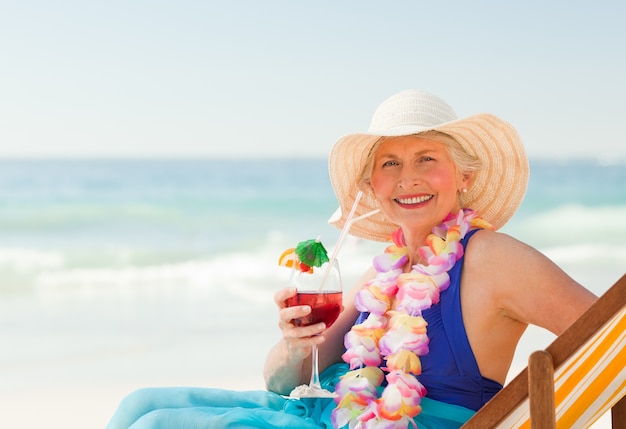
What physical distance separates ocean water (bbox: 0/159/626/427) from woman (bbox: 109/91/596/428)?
3.50 meters

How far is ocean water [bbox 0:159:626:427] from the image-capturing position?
27.3 ft

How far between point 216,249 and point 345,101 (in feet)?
25.7

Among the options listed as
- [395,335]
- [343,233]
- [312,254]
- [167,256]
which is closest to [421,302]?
[395,335]

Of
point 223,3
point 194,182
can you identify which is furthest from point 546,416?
point 223,3

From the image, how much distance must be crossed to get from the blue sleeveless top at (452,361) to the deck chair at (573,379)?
42cm

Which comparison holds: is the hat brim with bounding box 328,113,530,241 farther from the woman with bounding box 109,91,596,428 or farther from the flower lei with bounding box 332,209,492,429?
the flower lei with bounding box 332,209,492,429

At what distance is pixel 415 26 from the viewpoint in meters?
21.0

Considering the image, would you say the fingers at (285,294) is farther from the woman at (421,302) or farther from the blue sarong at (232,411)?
the blue sarong at (232,411)

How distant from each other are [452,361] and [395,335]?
0.64ft

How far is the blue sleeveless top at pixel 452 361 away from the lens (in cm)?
268

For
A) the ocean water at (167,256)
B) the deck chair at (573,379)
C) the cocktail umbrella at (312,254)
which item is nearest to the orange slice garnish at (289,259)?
the cocktail umbrella at (312,254)

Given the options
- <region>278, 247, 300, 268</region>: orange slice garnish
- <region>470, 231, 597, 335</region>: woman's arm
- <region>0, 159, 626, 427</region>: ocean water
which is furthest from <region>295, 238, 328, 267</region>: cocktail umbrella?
<region>0, 159, 626, 427</region>: ocean water

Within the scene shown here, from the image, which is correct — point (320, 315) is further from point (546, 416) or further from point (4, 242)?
point (4, 242)

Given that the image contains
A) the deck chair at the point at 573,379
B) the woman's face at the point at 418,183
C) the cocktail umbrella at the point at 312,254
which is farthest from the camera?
the woman's face at the point at 418,183
